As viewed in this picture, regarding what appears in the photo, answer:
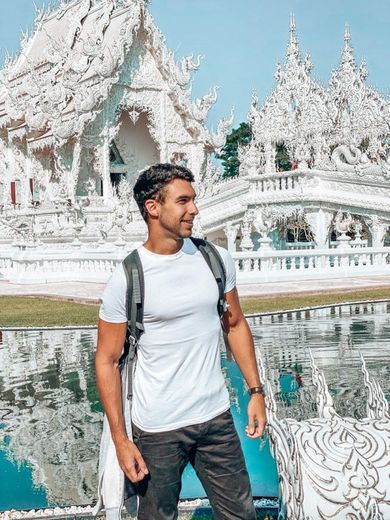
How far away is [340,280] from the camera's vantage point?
1700 cm

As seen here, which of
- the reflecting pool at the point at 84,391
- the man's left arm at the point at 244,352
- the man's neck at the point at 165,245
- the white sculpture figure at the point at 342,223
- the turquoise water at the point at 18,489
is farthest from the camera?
the white sculpture figure at the point at 342,223

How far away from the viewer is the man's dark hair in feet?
8.30

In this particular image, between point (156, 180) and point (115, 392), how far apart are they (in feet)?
2.42

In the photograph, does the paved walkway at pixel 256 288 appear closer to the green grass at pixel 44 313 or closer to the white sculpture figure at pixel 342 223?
the green grass at pixel 44 313

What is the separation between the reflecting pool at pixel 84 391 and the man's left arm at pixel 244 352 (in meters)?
1.45

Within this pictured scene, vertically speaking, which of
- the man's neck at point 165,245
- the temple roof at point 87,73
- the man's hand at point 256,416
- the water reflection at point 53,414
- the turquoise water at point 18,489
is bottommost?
the turquoise water at point 18,489

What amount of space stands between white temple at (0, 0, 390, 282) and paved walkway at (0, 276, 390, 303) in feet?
3.35

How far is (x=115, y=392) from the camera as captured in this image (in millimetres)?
2430

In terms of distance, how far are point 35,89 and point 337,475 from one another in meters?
26.4

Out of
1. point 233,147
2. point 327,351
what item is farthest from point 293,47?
point 327,351

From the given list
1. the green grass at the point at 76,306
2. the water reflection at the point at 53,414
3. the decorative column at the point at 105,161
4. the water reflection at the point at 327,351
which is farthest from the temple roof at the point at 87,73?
the water reflection at the point at 53,414

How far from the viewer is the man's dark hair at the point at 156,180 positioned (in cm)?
253

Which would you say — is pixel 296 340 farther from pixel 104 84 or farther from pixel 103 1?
pixel 103 1

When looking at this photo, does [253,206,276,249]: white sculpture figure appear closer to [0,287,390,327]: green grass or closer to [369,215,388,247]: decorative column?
[369,215,388,247]: decorative column
